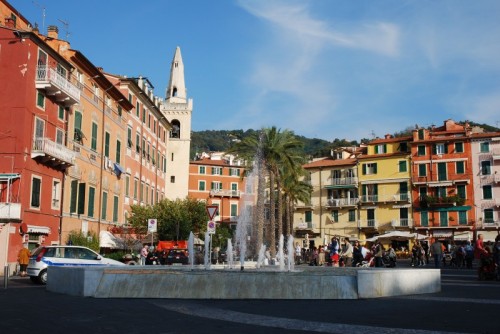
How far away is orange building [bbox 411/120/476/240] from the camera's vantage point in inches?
2429

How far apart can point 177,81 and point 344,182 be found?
25.3 meters

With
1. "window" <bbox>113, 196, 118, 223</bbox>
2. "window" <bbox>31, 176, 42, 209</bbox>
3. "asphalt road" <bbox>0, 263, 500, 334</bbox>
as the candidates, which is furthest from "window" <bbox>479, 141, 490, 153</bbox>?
"asphalt road" <bbox>0, 263, 500, 334</bbox>

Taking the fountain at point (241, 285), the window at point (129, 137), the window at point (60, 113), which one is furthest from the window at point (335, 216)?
the fountain at point (241, 285)

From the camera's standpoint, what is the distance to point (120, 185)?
4228 cm

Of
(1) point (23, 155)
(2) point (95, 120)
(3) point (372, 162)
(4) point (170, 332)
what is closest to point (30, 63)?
(1) point (23, 155)

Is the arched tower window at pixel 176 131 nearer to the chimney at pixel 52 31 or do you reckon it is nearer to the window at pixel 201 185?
the window at pixel 201 185

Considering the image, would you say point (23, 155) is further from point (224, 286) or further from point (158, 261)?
point (224, 286)

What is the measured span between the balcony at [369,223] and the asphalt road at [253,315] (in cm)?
5534

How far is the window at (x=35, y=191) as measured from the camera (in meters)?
28.7

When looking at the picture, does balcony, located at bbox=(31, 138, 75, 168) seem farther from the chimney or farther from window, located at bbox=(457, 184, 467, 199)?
window, located at bbox=(457, 184, 467, 199)

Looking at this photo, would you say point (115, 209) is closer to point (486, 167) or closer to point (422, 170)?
point (422, 170)

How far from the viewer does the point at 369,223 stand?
67.1 metres

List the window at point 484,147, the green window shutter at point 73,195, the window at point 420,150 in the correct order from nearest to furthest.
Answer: the green window shutter at point 73,195 < the window at point 484,147 < the window at point 420,150

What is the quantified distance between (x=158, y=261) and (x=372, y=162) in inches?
1644
